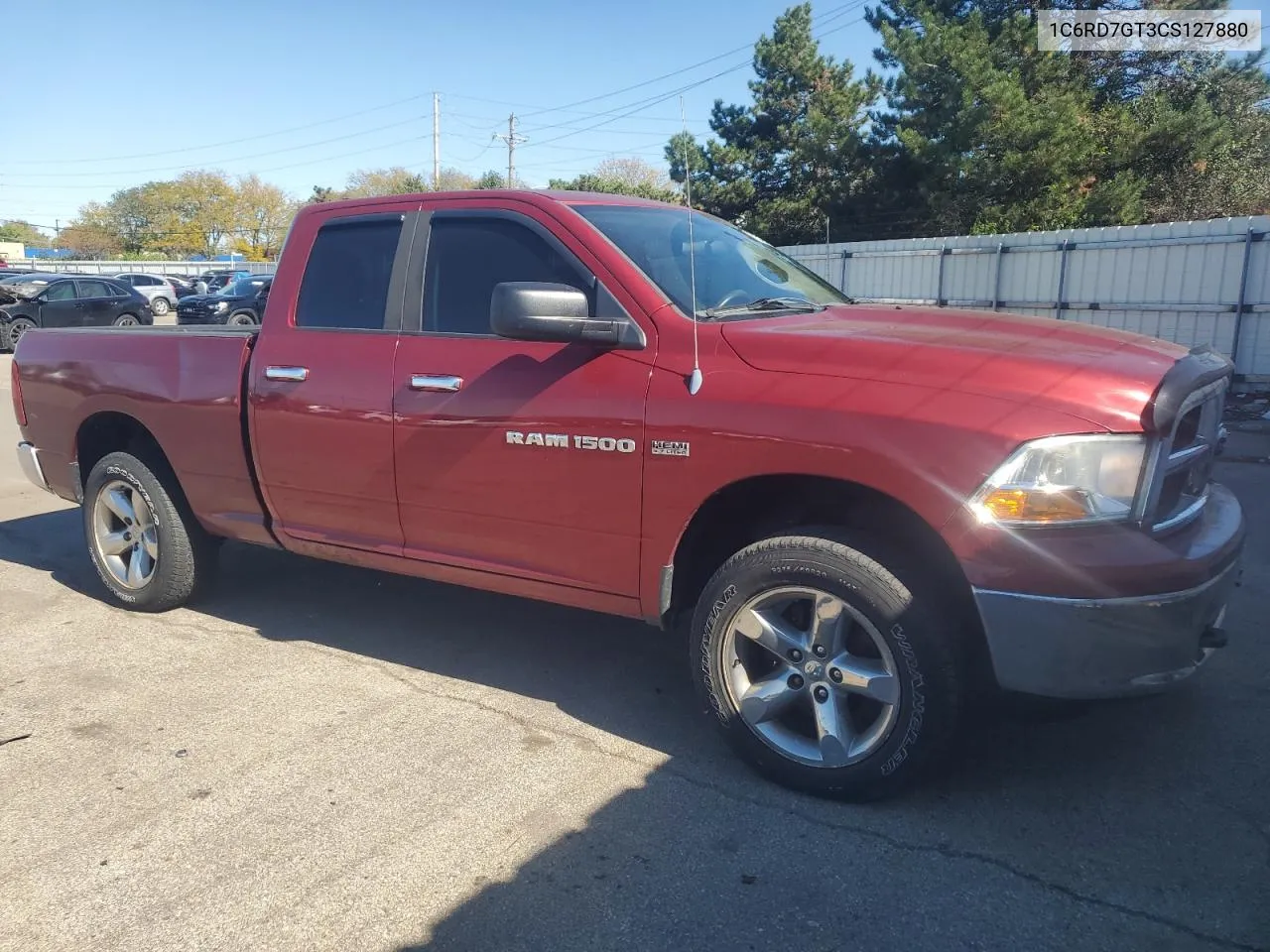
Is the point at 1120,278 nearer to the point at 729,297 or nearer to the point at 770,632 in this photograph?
the point at 729,297

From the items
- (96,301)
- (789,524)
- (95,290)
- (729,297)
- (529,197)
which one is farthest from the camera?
(95,290)

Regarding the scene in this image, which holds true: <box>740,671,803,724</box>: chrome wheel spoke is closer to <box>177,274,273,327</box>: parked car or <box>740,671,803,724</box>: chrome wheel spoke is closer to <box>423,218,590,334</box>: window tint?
<box>423,218,590,334</box>: window tint

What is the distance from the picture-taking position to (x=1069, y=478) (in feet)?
9.29

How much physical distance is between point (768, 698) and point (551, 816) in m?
0.80

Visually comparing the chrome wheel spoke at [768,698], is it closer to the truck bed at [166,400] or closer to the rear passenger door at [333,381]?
the rear passenger door at [333,381]

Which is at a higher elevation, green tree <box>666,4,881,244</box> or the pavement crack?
green tree <box>666,4,881,244</box>

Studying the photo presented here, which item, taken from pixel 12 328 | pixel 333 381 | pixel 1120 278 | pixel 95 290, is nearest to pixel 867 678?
pixel 333 381

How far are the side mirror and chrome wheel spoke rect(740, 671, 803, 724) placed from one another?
122 cm

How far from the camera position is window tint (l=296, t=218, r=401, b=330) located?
14.1 ft

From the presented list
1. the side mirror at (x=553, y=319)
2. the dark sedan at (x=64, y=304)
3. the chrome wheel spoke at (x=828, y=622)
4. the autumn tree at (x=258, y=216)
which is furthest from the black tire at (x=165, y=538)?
the autumn tree at (x=258, y=216)

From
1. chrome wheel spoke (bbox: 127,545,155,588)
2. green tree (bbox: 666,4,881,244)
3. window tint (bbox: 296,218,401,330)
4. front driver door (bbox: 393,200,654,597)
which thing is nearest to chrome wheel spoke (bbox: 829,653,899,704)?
front driver door (bbox: 393,200,654,597)

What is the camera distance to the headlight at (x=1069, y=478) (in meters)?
2.82

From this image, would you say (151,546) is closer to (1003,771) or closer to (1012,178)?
(1003,771)

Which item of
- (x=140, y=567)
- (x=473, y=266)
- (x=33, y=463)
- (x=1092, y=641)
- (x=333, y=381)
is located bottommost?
(x=140, y=567)
